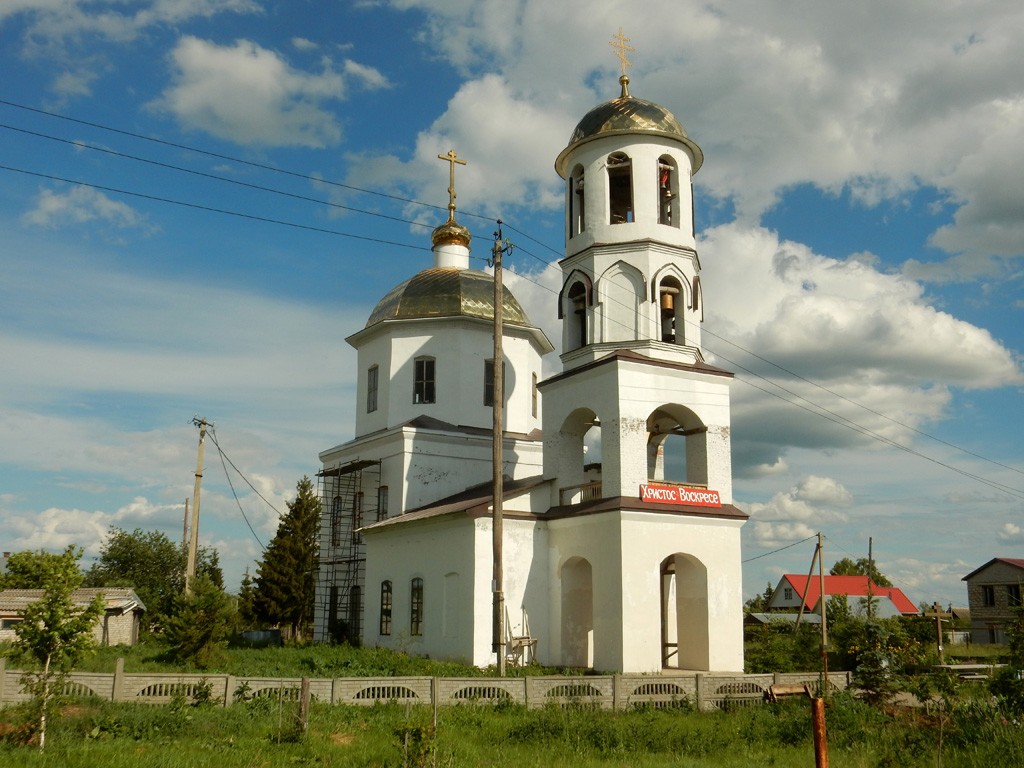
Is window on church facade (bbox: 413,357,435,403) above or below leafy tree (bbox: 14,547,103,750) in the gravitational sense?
above

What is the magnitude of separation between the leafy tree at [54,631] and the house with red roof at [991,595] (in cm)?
4875

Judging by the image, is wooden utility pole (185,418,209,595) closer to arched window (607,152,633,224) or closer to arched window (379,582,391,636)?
arched window (379,582,391,636)

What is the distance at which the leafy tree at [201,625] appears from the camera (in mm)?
23531

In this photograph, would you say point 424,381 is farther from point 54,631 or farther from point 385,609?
point 54,631

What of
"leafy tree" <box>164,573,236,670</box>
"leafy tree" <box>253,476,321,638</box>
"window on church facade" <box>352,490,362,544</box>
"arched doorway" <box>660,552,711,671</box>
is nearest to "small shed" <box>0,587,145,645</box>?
"leafy tree" <box>253,476,321,638</box>

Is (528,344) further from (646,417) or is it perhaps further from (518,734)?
(518,734)

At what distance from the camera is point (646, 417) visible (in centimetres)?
2322

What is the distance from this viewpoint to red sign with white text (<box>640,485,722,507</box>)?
74.1 ft

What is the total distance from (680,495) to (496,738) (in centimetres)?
969

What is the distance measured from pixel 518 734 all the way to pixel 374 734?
2220 mm

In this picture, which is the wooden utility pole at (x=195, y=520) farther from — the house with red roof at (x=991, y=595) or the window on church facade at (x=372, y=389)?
the house with red roof at (x=991, y=595)

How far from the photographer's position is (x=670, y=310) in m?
25.2

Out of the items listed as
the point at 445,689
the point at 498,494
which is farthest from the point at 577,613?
the point at 445,689

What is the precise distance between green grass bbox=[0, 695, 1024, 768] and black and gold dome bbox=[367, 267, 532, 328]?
58.6ft
